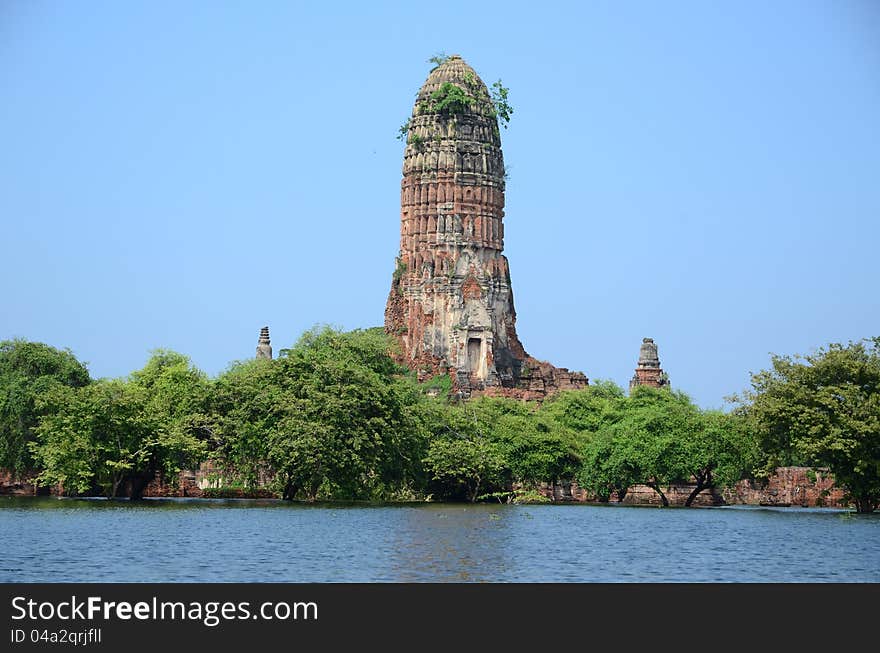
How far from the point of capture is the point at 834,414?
59969 millimetres

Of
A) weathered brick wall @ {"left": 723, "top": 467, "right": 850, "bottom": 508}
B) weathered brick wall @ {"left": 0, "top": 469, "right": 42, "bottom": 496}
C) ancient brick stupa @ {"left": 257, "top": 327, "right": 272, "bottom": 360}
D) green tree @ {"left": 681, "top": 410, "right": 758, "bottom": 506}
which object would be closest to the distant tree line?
green tree @ {"left": 681, "top": 410, "right": 758, "bottom": 506}

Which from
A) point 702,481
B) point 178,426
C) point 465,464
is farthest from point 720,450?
point 178,426

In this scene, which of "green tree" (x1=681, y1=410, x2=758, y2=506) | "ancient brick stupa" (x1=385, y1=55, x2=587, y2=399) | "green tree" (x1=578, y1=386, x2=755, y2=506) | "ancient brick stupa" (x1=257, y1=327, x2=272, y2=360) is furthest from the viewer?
"ancient brick stupa" (x1=257, y1=327, x2=272, y2=360)

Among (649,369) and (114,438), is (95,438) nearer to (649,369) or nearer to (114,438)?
(114,438)

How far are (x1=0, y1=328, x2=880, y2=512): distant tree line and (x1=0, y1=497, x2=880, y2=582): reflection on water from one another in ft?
→ 7.59

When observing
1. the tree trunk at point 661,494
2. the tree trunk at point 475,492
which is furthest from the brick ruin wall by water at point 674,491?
the tree trunk at point 475,492

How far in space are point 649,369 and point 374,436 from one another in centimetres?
5997

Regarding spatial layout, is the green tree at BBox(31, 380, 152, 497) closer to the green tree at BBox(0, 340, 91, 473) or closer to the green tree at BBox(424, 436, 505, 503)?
the green tree at BBox(0, 340, 91, 473)

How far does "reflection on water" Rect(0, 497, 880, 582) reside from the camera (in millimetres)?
36531
